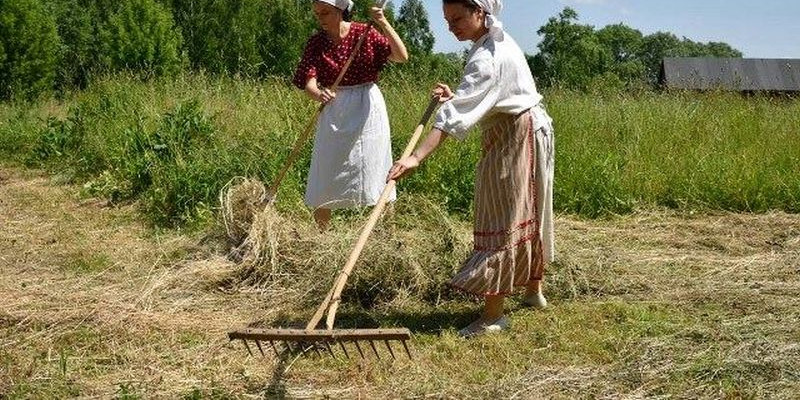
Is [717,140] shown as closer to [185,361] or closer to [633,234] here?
[633,234]

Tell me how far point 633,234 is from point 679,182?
1.18 metres

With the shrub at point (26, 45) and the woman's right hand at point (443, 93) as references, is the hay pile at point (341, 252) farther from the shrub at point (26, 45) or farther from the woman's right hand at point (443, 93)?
the shrub at point (26, 45)

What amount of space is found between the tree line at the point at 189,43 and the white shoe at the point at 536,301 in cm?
513

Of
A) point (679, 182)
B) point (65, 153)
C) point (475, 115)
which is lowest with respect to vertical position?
point (65, 153)

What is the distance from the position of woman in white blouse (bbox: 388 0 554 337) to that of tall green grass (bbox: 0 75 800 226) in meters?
2.41

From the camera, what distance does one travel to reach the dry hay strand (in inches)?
195

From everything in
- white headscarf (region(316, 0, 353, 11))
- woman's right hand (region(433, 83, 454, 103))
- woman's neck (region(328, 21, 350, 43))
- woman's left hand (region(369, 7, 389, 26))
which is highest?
white headscarf (region(316, 0, 353, 11))

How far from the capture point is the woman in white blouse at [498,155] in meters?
3.36

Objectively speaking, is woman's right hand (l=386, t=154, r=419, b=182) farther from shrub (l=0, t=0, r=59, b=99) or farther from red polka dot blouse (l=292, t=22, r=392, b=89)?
shrub (l=0, t=0, r=59, b=99)

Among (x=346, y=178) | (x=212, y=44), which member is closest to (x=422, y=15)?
(x=212, y=44)

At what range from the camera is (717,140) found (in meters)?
7.65

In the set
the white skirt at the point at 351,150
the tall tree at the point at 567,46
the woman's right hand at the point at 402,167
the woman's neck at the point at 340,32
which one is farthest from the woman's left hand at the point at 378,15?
the tall tree at the point at 567,46

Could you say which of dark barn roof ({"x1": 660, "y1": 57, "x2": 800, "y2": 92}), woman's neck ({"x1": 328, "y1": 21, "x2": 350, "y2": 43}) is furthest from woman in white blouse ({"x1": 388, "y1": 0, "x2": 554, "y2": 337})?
dark barn roof ({"x1": 660, "y1": 57, "x2": 800, "y2": 92})

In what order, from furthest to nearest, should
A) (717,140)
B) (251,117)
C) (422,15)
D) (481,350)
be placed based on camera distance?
(422,15)
(251,117)
(717,140)
(481,350)
